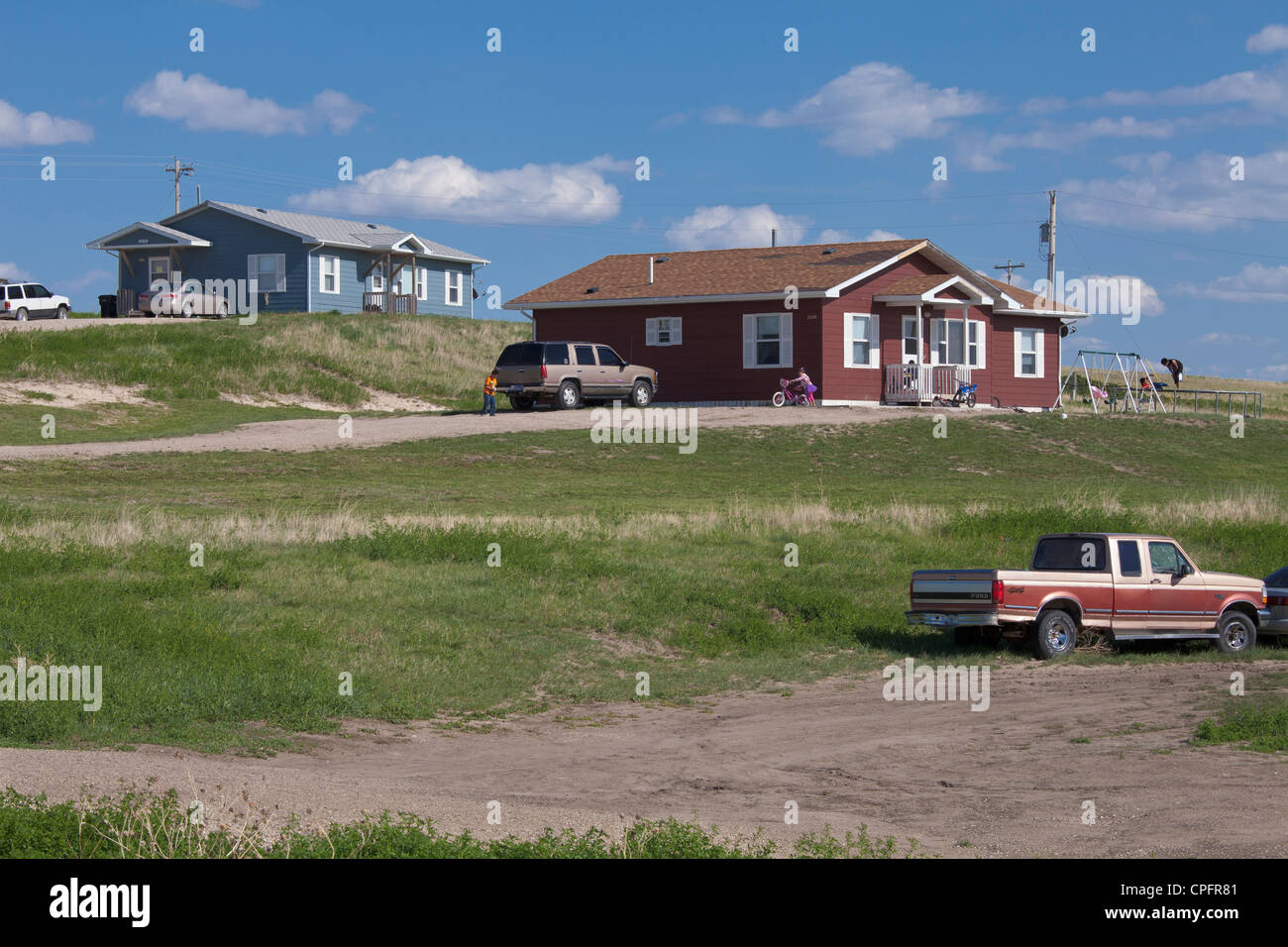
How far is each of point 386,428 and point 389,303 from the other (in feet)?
93.6

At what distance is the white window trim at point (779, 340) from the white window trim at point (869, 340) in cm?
169

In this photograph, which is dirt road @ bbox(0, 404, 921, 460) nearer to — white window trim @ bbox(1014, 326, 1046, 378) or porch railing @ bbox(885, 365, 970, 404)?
porch railing @ bbox(885, 365, 970, 404)

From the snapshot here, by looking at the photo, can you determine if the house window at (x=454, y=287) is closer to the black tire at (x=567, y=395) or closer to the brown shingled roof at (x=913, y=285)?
the black tire at (x=567, y=395)

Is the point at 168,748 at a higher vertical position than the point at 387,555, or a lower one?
lower

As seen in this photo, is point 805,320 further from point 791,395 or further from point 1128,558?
point 1128,558

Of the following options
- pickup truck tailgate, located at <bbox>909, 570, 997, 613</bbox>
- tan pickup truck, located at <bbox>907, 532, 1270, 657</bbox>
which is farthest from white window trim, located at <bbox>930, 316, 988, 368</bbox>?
pickup truck tailgate, located at <bbox>909, 570, 997, 613</bbox>

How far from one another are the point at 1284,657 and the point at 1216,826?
31.6ft

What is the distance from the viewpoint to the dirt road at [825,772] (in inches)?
365

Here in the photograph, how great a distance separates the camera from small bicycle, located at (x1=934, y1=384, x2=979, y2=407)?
44.8m

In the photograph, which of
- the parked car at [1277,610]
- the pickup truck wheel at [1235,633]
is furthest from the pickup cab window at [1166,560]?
the parked car at [1277,610]

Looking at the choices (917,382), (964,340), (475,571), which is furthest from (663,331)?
(475,571)

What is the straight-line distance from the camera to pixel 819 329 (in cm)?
4203
